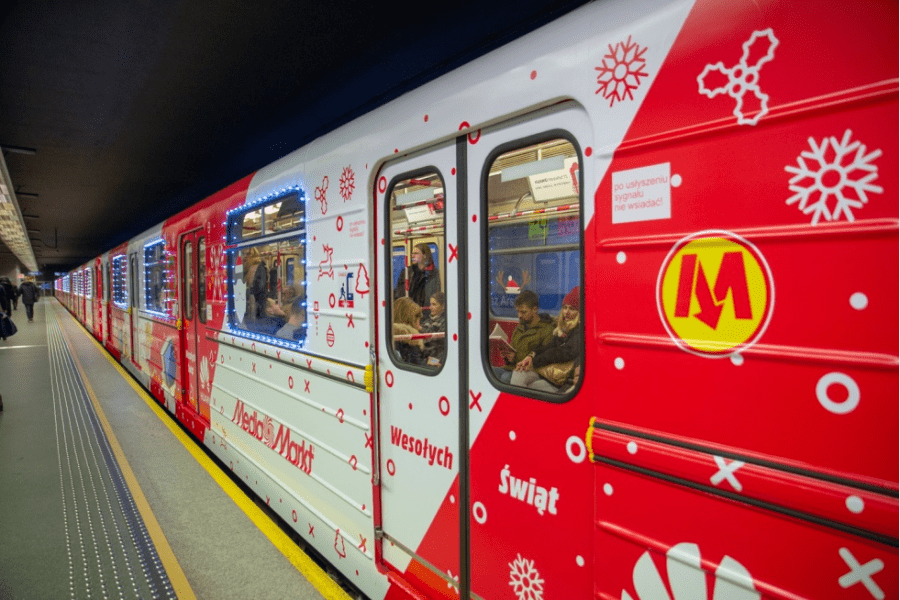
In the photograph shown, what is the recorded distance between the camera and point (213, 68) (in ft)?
11.4

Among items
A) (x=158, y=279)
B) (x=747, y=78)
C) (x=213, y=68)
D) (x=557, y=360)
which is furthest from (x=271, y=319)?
(x=158, y=279)

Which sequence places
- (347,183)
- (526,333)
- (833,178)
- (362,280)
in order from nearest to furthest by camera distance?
1. (833,178)
2. (526,333)
3. (362,280)
4. (347,183)

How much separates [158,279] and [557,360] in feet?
21.6

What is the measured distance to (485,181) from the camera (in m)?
1.94

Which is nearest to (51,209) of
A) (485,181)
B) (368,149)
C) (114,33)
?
(114,33)

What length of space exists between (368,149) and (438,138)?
0.55m

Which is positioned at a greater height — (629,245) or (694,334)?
(629,245)

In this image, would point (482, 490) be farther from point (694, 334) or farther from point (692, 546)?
point (694, 334)

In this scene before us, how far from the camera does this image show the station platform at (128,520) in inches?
114

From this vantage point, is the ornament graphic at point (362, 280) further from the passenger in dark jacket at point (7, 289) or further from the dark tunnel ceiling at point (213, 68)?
the passenger in dark jacket at point (7, 289)

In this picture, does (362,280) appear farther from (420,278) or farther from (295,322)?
(295,322)

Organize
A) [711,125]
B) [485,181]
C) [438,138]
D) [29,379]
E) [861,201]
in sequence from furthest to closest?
[29,379] → [438,138] → [485,181] → [711,125] → [861,201]

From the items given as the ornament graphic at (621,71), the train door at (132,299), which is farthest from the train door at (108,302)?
the ornament graphic at (621,71)

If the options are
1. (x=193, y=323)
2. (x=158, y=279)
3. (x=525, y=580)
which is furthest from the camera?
(x=158, y=279)
